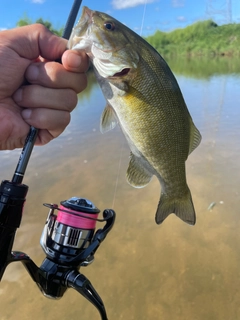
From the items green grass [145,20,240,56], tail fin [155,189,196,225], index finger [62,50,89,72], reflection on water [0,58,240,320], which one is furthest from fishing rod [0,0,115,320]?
green grass [145,20,240,56]

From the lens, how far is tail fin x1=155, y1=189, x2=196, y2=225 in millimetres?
1522

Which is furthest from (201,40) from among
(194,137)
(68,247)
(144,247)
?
(68,247)

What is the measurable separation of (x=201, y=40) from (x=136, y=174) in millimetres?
47678

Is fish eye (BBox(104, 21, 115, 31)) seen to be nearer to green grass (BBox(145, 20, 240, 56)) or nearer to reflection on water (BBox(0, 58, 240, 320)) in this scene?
reflection on water (BBox(0, 58, 240, 320))

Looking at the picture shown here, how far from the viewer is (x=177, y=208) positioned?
1540 millimetres

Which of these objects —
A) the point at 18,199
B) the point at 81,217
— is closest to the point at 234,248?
the point at 81,217

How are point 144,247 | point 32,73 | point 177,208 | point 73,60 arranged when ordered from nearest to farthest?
point 73,60
point 32,73
point 177,208
point 144,247

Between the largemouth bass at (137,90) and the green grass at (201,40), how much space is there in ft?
118

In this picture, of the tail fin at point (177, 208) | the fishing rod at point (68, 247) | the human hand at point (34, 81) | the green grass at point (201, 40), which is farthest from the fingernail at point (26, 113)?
the green grass at point (201, 40)

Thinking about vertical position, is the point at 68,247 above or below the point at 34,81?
below

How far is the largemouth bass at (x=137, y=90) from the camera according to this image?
1326 mm

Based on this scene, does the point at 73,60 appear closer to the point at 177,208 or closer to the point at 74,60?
the point at 74,60

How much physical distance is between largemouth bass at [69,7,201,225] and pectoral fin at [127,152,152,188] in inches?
1.2

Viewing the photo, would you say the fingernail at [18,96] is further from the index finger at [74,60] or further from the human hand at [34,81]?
the index finger at [74,60]
